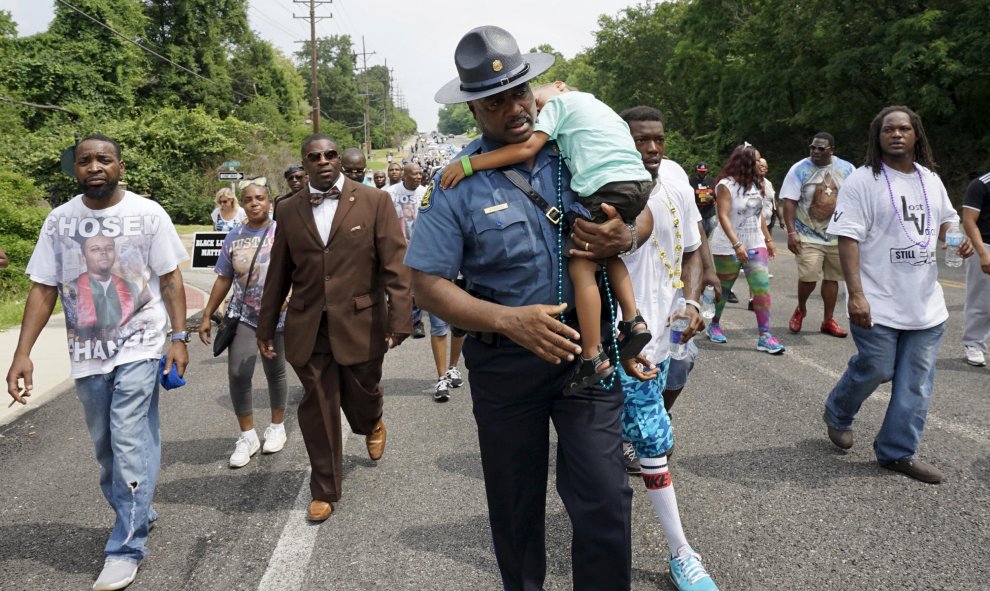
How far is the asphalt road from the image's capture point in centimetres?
337

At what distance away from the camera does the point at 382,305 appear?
4.54 m

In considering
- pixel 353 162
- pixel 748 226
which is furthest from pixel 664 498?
pixel 353 162

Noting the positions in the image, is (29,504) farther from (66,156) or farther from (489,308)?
(489,308)

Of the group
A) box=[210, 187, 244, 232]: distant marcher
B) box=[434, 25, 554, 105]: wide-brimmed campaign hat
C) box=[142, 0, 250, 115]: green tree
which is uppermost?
box=[142, 0, 250, 115]: green tree

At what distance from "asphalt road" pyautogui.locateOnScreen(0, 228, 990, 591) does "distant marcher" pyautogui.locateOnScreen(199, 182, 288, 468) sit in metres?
0.21

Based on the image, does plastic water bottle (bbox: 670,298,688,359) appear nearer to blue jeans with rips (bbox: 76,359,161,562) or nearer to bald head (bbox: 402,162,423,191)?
blue jeans with rips (bbox: 76,359,161,562)

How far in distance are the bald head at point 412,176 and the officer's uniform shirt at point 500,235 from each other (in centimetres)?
735

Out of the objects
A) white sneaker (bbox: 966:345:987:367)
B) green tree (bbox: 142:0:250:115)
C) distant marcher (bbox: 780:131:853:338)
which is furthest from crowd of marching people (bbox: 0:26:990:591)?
green tree (bbox: 142:0:250:115)

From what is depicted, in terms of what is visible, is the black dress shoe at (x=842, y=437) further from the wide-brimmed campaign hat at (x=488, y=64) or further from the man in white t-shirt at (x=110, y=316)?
the man in white t-shirt at (x=110, y=316)

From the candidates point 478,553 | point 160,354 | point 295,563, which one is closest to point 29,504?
point 160,354

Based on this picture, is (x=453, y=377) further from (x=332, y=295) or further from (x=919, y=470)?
(x=919, y=470)

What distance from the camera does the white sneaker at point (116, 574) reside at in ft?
11.1

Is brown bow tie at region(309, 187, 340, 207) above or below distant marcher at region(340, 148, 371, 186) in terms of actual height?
below

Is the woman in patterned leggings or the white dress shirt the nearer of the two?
the white dress shirt
